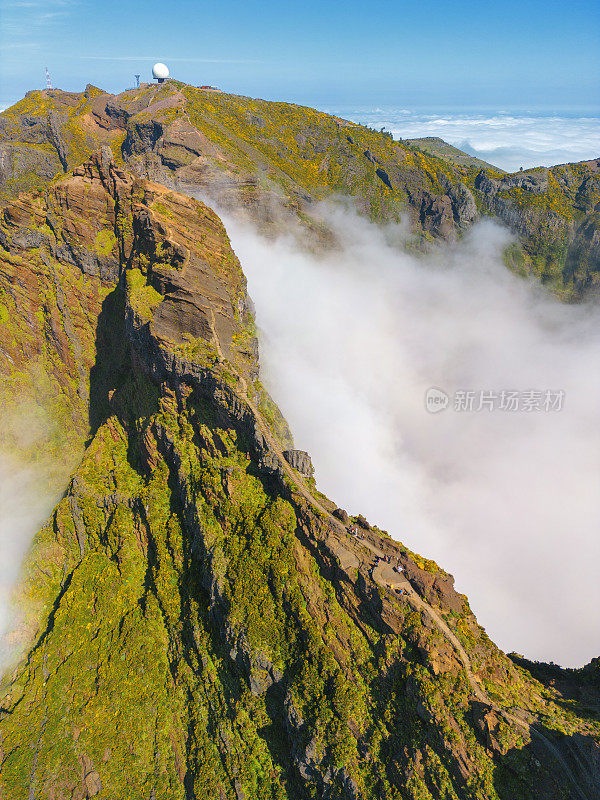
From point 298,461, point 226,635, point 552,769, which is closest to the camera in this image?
point 552,769

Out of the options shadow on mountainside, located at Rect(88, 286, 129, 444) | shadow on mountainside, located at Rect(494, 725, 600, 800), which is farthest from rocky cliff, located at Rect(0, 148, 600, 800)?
shadow on mountainside, located at Rect(88, 286, 129, 444)

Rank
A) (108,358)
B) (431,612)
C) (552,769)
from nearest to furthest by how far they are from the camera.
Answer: (552,769)
(431,612)
(108,358)

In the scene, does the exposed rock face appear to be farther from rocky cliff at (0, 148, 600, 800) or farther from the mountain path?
the mountain path

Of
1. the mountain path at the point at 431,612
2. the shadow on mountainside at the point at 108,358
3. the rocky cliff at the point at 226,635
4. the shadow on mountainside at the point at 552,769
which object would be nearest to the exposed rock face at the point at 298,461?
the rocky cliff at the point at 226,635

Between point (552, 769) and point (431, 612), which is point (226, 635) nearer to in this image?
point (431, 612)

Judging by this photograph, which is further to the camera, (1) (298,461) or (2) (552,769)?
(1) (298,461)

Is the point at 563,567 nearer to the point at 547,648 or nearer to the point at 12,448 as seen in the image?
the point at 547,648

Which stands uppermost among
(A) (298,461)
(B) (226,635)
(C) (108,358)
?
(C) (108,358)

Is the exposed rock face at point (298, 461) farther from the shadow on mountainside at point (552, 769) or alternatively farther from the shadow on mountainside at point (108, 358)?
the shadow on mountainside at point (108, 358)

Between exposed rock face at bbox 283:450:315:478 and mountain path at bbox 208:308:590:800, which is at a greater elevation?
exposed rock face at bbox 283:450:315:478

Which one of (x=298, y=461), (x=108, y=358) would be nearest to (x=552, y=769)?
(x=298, y=461)
